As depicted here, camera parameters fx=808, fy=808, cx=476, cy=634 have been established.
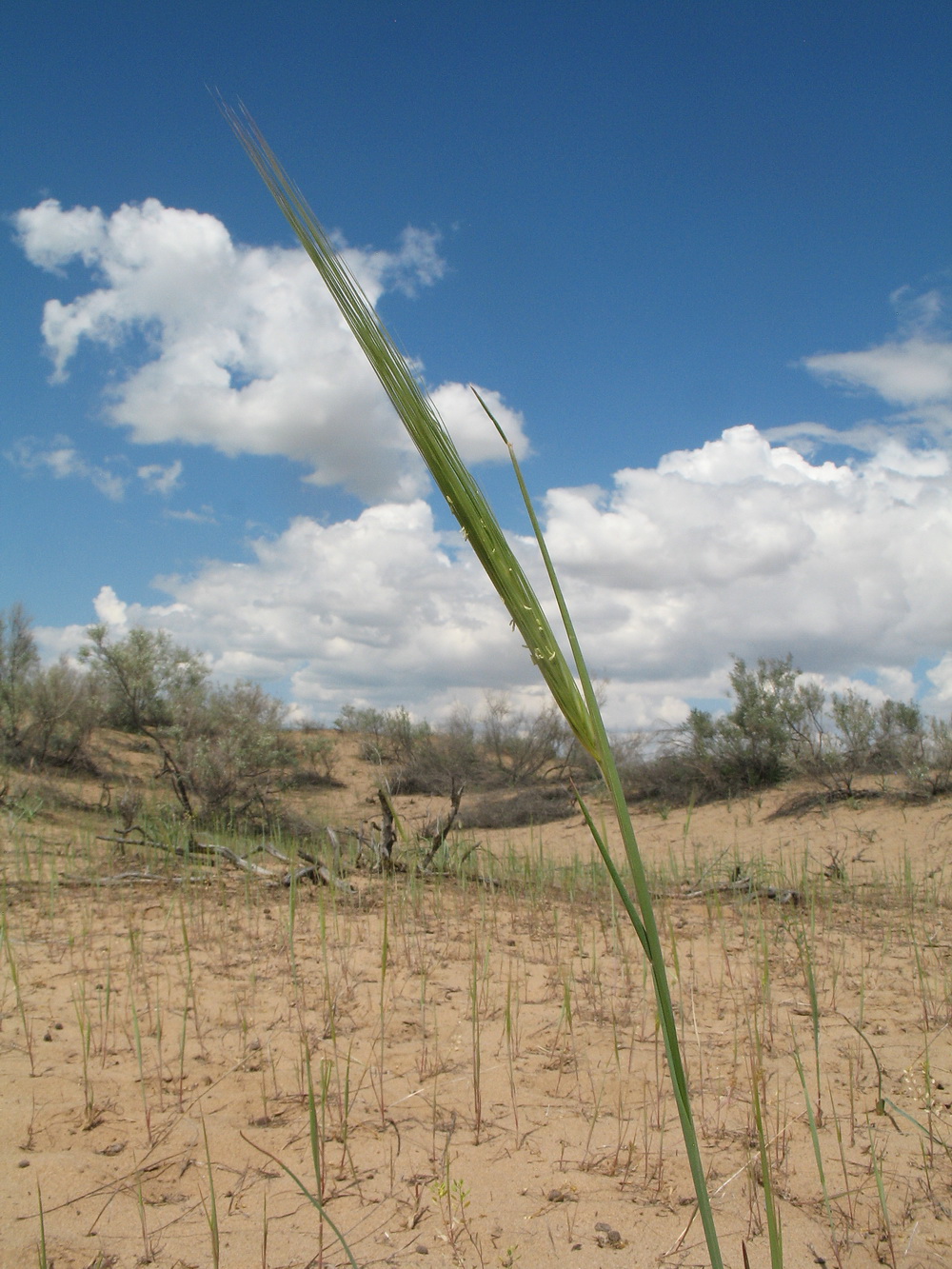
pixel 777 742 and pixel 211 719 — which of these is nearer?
pixel 211 719

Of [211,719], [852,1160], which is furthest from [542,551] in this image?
[211,719]

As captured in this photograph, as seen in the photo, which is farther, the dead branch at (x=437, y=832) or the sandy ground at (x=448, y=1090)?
the dead branch at (x=437, y=832)

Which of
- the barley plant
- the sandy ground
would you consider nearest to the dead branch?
the sandy ground

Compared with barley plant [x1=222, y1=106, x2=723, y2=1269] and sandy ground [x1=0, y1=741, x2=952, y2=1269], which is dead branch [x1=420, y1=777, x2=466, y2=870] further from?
barley plant [x1=222, y1=106, x2=723, y2=1269]

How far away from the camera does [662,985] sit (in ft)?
2.70

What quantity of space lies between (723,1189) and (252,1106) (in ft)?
4.72

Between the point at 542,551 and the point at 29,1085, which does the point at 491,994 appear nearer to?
the point at 29,1085

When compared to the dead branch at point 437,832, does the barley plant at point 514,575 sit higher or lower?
higher

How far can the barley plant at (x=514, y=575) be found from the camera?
2.60 feet

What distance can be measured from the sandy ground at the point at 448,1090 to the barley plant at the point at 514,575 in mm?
348

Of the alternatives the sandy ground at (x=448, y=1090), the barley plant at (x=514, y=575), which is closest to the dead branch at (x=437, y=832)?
the sandy ground at (x=448, y=1090)

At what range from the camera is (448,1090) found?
2691 mm

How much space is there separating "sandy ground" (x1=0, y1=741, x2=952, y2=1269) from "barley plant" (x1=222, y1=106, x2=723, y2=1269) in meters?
0.35

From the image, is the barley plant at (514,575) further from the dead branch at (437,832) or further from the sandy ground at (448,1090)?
the dead branch at (437,832)
